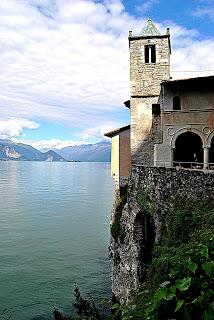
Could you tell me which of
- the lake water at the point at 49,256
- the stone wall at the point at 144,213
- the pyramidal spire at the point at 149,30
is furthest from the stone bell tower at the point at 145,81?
the lake water at the point at 49,256

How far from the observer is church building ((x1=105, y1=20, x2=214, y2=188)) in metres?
24.2

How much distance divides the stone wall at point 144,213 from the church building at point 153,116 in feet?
15.1

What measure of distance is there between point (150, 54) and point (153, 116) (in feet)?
17.7

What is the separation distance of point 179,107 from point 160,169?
8.31 meters

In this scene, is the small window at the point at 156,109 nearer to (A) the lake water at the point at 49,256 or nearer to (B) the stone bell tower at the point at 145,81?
(B) the stone bell tower at the point at 145,81

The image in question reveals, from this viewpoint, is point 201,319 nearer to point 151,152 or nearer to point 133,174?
point 133,174

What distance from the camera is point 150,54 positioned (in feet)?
91.1

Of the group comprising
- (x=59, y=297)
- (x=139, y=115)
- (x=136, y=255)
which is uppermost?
(x=139, y=115)

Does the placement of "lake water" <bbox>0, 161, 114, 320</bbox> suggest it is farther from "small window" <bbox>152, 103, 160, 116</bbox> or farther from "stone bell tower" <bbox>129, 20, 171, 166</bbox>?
"small window" <bbox>152, 103, 160, 116</bbox>

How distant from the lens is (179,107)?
24.5 meters

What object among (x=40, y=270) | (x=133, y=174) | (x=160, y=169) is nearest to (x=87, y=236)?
(x=40, y=270)

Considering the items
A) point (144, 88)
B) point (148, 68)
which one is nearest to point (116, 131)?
point (144, 88)

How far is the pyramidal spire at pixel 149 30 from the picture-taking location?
91.3ft

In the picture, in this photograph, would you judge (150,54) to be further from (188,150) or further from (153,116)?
(188,150)
